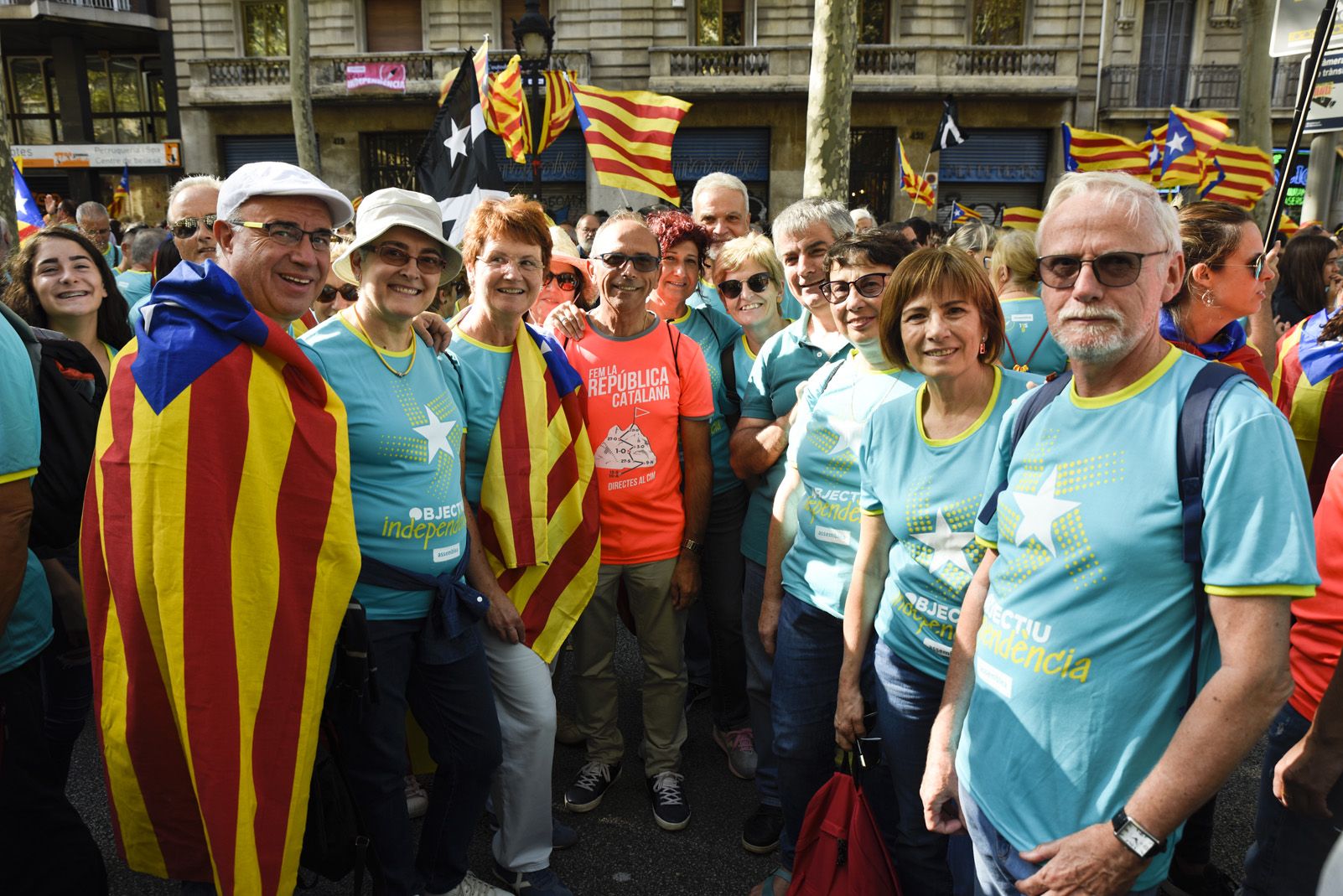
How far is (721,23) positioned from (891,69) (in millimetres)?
4228

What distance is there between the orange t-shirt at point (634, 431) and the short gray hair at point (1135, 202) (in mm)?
1889

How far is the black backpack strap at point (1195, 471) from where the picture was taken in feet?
4.90

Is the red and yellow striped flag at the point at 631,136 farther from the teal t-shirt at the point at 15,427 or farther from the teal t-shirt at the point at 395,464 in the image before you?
the teal t-shirt at the point at 15,427

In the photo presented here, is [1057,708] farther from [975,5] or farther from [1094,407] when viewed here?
[975,5]

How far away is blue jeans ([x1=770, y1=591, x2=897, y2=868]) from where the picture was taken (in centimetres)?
275

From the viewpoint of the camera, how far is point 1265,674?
144 centimetres

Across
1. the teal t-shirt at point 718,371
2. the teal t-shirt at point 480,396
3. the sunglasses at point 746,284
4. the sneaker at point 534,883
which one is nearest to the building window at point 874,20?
the teal t-shirt at point 718,371

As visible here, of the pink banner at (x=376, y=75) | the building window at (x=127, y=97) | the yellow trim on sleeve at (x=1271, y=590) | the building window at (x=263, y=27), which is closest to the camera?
the yellow trim on sleeve at (x=1271, y=590)

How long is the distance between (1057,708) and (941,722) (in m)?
0.44

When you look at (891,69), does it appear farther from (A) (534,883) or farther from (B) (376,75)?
(A) (534,883)

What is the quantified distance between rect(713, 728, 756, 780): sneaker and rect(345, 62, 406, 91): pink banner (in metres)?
20.8

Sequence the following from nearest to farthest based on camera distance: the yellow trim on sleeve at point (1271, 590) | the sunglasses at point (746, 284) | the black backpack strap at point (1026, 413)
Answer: the yellow trim on sleeve at point (1271, 590), the black backpack strap at point (1026, 413), the sunglasses at point (746, 284)

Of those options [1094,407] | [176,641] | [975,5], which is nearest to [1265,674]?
[1094,407]

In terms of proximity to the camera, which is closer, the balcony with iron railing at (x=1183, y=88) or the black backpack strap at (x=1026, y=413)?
the black backpack strap at (x=1026, y=413)
